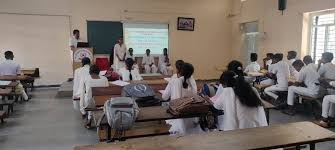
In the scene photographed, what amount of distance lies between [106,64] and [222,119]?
6479 millimetres

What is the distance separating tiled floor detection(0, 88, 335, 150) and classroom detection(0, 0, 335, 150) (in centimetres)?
2

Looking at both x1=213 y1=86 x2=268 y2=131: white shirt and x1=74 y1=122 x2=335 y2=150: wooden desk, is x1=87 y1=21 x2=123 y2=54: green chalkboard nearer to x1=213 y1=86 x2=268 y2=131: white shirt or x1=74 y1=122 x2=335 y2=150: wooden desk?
x1=213 y1=86 x2=268 y2=131: white shirt

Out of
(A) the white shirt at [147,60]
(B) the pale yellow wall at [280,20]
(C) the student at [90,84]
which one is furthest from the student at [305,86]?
(A) the white shirt at [147,60]

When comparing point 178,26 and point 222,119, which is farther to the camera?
point 178,26

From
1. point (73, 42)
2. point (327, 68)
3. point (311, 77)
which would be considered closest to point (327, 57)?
point (327, 68)

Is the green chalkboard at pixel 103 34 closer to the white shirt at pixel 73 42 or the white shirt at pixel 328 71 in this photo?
the white shirt at pixel 73 42

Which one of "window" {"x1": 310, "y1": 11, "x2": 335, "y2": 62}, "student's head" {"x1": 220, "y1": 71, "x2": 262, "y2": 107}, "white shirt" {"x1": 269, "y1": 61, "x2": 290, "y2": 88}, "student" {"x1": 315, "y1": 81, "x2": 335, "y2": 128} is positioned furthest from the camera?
"window" {"x1": 310, "y1": 11, "x2": 335, "y2": 62}

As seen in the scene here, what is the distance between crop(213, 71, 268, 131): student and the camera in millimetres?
2652

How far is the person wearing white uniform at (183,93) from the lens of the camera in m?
3.18

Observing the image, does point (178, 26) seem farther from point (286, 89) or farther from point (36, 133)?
point (36, 133)

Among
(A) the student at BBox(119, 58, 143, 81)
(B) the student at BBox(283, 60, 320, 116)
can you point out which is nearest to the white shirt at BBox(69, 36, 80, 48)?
(A) the student at BBox(119, 58, 143, 81)

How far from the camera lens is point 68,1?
8.60 m


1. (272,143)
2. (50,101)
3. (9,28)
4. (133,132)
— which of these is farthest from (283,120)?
(9,28)

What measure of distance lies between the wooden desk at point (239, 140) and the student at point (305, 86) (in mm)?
3032
